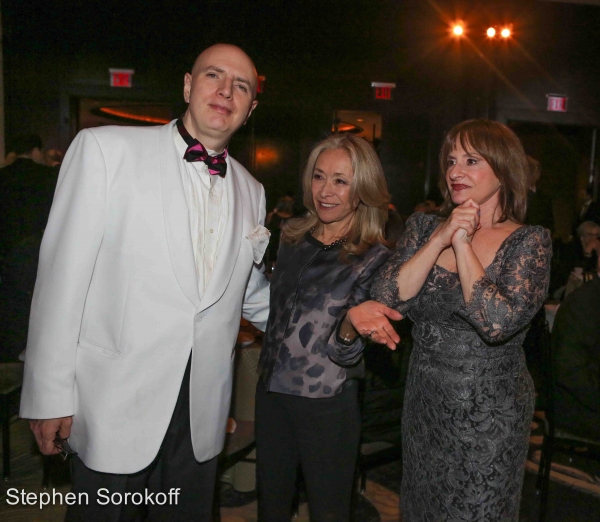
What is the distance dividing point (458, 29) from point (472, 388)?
7760 millimetres

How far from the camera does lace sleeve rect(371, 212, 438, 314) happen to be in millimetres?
1784

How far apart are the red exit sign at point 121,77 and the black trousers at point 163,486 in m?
6.92

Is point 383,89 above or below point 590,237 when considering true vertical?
above

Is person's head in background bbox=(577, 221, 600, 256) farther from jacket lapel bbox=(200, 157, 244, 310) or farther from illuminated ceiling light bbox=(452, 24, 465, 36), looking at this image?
illuminated ceiling light bbox=(452, 24, 465, 36)

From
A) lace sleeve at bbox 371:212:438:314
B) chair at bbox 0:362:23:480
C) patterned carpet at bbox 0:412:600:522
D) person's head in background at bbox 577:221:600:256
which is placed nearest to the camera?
lace sleeve at bbox 371:212:438:314

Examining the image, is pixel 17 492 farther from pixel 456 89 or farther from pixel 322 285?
pixel 456 89

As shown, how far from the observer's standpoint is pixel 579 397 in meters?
2.70

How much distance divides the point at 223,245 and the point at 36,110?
274 inches

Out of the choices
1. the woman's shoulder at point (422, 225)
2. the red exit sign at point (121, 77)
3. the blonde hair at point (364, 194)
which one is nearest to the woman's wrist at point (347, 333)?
the blonde hair at point (364, 194)

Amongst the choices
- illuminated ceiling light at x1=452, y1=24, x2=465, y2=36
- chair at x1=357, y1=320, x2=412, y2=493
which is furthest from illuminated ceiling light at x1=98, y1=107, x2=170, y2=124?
chair at x1=357, y1=320, x2=412, y2=493

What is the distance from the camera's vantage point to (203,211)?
1.77 meters

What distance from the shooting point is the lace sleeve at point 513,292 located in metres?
1.61

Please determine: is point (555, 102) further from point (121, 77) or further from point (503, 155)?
point (503, 155)

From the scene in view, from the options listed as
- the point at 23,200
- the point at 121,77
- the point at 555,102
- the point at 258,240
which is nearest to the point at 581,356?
the point at 258,240
